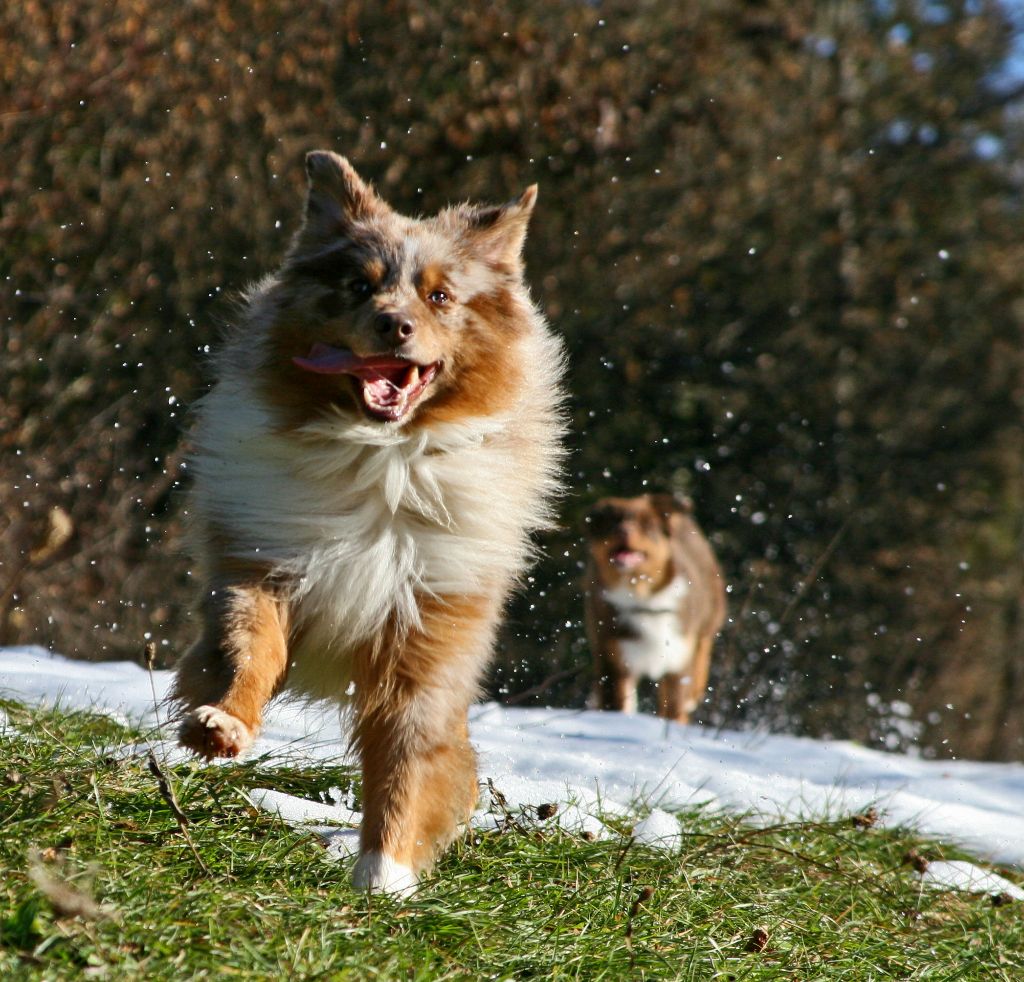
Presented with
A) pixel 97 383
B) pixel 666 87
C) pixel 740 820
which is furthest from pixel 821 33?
pixel 740 820

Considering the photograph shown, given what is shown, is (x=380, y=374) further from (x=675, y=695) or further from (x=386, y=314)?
(x=675, y=695)

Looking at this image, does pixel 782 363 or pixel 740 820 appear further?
pixel 782 363

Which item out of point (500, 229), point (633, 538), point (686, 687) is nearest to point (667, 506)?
point (633, 538)

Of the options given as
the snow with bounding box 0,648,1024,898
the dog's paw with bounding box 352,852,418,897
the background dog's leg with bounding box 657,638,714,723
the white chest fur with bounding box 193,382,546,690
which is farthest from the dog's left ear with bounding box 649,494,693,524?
the dog's paw with bounding box 352,852,418,897

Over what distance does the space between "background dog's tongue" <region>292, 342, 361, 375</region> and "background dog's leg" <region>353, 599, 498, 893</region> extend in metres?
0.73

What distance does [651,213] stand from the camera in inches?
516

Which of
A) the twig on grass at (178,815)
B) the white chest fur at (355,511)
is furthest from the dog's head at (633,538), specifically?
the twig on grass at (178,815)

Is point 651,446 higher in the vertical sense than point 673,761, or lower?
higher

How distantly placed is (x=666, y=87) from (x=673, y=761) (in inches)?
348

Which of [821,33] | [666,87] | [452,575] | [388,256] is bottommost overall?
[452,575]

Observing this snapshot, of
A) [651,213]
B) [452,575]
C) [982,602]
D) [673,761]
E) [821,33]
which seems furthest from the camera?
[982,602]

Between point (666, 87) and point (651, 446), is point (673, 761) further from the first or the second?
point (666, 87)

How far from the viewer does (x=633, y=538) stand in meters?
9.97

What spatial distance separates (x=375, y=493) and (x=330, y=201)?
1.03 metres
